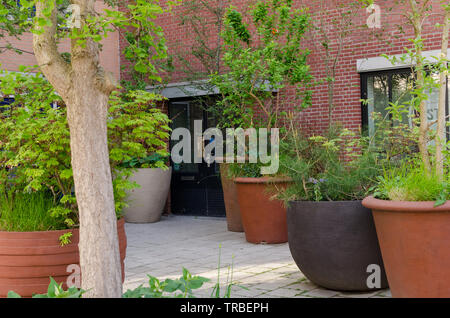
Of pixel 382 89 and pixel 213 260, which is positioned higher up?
pixel 382 89

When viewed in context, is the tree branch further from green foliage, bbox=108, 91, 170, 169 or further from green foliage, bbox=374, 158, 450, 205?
green foliage, bbox=374, 158, 450, 205

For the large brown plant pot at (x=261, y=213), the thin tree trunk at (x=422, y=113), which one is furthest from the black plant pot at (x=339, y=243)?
the large brown plant pot at (x=261, y=213)

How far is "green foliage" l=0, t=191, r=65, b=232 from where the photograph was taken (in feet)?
13.2

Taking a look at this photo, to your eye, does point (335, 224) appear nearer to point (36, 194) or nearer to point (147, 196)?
point (36, 194)

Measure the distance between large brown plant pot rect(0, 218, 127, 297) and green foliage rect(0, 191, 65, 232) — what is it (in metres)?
0.15

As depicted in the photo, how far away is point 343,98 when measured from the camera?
8266 mm

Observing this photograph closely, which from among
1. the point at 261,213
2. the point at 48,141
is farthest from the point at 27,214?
the point at 261,213

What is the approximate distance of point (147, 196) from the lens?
9.35m

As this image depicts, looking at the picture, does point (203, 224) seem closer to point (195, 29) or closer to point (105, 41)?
point (195, 29)

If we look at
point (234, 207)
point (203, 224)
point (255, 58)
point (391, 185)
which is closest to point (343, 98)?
point (255, 58)

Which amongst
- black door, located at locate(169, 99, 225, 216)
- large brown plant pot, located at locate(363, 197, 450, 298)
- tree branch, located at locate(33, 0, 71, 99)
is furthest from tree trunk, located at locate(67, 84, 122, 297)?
black door, located at locate(169, 99, 225, 216)

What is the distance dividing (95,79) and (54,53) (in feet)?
1.49

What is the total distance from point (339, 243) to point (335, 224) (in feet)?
0.50

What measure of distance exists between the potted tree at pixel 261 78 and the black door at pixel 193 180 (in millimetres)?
1865
